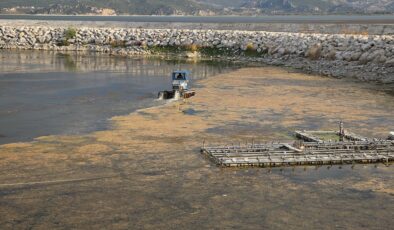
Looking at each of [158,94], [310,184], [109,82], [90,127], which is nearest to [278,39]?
[109,82]

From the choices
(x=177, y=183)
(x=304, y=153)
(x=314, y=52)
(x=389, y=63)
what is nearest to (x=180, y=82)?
(x=304, y=153)

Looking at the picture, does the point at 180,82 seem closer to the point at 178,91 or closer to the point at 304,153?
the point at 178,91

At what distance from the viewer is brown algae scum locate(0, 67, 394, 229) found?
1360cm

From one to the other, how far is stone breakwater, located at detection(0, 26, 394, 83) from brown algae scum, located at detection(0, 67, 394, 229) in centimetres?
2132

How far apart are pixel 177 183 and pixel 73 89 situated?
20.5m

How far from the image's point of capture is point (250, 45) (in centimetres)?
6400

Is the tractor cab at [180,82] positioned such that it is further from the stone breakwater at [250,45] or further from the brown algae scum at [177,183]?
the stone breakwater at [250,45]

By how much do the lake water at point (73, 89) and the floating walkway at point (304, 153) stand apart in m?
6.85

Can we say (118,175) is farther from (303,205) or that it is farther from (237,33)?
(237,33)

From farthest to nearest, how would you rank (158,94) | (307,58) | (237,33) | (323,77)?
(237,33), (307,58), (323,77), (158,94)

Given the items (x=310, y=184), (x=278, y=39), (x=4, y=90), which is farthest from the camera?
(x=278, y=39)

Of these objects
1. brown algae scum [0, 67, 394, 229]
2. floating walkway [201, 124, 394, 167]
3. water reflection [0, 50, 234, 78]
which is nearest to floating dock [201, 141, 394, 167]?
floating walkway [201, 124, 394, 167]

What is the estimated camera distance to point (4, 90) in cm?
3391

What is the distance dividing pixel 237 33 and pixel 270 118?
149 feet
